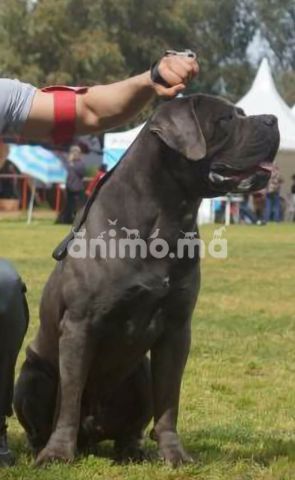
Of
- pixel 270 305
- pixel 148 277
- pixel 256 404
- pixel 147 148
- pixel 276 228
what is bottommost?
pixel 276 228

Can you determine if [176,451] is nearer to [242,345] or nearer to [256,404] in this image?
[256,404]

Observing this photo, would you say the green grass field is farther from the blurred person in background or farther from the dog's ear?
the blurred person in background

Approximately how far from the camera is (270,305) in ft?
27.2

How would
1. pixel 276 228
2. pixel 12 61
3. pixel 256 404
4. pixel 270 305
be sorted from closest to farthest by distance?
1. pixel 256 404
2. pixel 270 305
3. pixel 276 228
4. pixel 12 61

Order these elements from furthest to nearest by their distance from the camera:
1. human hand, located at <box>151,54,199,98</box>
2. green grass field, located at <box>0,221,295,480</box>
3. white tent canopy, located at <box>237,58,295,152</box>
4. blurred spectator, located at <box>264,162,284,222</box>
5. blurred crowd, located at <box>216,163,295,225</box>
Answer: blurred crowd, located at <box>216,163,295,225</box>
blurred spectator, located at <box>264,162,284,222</box>
white tent canopy, located at <box>237,58,295,152</box>
green grass field, located at <box>0,221,295,480</box>
human hand, located at <box>151,54,199,98</box>

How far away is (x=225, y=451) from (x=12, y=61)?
3549 centimetres

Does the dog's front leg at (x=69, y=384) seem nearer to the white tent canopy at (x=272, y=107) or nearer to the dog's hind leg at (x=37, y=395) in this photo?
the dog's hind leg at (x=37, y=395)

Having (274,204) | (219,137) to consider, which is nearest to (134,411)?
(219,137)

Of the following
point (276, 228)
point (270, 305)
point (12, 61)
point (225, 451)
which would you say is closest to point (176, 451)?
point (225, 451)

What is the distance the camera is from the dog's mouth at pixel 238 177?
312cm

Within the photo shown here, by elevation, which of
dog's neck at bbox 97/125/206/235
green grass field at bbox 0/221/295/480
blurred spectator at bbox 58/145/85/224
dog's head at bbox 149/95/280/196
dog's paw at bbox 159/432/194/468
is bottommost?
blurred spectator at bbox 58/145/85/224

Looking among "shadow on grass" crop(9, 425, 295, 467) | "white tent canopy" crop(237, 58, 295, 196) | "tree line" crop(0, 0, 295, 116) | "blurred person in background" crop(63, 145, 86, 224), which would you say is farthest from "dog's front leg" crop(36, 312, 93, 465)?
"tree line" crop(0, 0, 295, 116)

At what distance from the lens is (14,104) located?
3.10 meters

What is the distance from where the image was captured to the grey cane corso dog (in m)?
3.10
